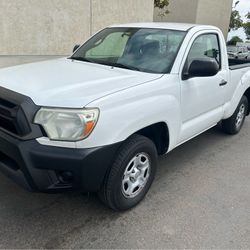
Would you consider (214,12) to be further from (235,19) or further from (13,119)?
(13,119)

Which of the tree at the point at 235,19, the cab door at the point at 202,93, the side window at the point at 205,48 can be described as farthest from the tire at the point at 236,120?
the tree at the point at 235,19

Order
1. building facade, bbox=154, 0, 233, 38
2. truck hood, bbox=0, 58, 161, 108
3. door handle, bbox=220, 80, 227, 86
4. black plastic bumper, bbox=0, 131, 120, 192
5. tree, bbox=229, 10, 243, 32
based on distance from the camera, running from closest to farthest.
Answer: black plastic bumper, bbox=0, 131, 120, 192 < truck hood, bbox=0, 58, 161, 108 < door handle, bbox=220, 80, 227, 86 < building facade, bbox=154, 0, 233, 38 < tree, bbox=229, 10, 243, 32

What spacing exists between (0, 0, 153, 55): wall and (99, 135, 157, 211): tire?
22.0ft

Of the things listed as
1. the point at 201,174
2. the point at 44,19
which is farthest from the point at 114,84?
the point at 44,19

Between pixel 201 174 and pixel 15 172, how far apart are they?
7.54ft

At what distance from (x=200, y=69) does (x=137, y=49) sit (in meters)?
0.77

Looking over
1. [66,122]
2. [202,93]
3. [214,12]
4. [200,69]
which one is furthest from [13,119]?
[214,12]

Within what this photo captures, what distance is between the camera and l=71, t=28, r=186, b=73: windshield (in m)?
3.36

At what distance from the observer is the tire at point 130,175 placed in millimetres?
2670

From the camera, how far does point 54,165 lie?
2.35m

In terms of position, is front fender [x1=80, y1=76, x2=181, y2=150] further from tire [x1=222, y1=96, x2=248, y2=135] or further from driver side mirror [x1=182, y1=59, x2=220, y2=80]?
tire [x1=222, y1=96, x2=248, y2=135]

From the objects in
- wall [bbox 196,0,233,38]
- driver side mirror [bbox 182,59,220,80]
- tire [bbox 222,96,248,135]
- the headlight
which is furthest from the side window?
wall [bbox 196,0,233,38]

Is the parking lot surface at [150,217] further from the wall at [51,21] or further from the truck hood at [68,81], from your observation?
the wall at [51,21]

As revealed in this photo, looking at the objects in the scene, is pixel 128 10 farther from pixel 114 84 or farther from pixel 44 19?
pixel 114 84
